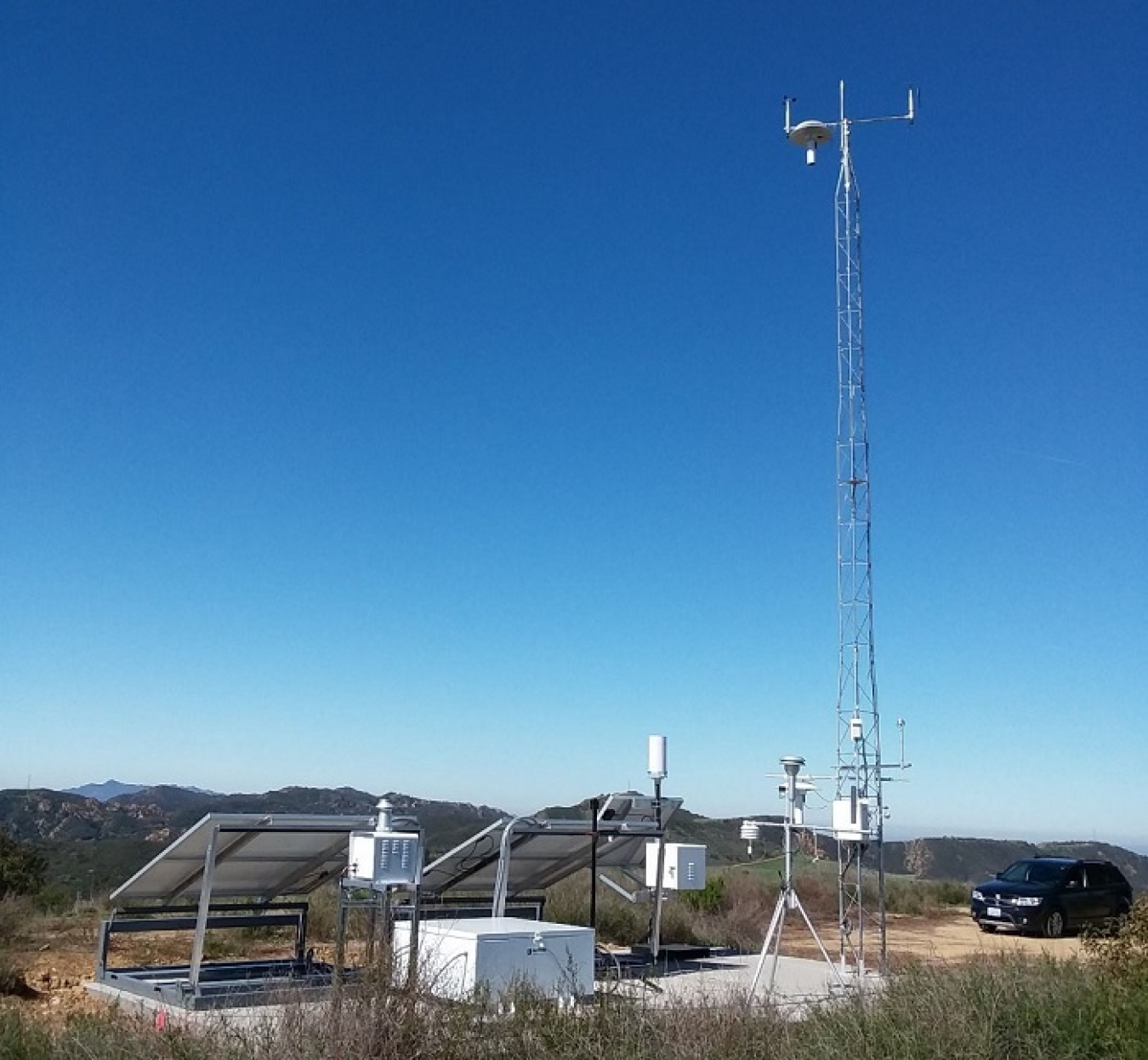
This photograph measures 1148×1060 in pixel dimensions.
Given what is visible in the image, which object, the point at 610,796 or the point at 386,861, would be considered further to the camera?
the point at 610,796

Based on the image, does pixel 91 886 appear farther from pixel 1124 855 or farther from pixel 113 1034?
pixel 1124 855

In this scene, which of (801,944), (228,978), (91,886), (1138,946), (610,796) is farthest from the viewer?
(91,886)

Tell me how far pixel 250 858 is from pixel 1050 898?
16202mm

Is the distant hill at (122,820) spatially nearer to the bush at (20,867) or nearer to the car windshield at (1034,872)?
the bush at (20,867)

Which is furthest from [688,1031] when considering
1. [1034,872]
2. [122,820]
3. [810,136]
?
[122,820]

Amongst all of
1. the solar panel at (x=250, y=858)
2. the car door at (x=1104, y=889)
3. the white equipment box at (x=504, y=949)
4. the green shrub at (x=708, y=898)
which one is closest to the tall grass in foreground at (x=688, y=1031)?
the white equipment box at (x=504, y=949)

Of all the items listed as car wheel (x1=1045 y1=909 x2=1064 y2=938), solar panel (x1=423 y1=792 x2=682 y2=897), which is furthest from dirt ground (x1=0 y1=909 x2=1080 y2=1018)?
solar panel (x1=423 y1=792 x2=682 y2=897)

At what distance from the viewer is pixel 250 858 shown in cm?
1317

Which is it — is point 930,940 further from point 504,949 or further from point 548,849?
point 504,949

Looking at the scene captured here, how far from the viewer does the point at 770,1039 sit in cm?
818

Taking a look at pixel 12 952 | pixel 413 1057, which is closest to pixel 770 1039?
pixel 413 1057

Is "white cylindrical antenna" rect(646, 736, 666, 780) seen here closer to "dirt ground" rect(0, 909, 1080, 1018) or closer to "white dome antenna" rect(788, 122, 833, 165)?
"dirt ground" rect(0, 909, 1080, 1018)

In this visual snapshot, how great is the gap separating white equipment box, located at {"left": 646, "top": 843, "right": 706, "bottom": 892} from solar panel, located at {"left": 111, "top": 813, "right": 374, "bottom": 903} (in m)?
3.96

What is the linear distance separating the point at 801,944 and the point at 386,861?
10071mm
